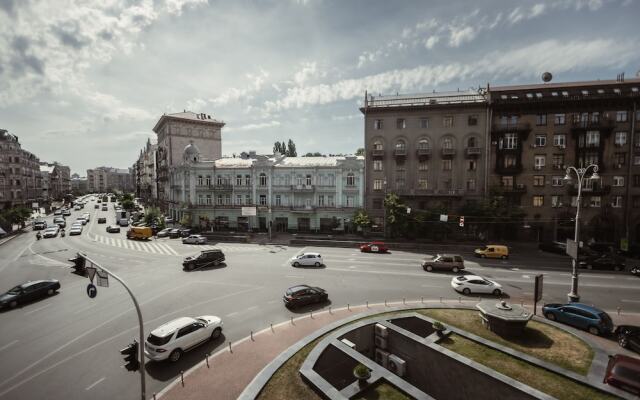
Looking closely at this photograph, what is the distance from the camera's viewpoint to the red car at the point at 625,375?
11297mm

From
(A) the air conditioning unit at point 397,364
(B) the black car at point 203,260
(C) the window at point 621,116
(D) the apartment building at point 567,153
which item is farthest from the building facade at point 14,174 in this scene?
(C) the window at point 621,116

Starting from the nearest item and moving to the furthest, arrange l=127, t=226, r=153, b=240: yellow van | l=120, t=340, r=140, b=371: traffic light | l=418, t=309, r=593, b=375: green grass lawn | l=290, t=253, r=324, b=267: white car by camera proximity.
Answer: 1. l=120, t=340, r=140, b=371: traffic light
2. l=418, t=309, r=593, b=375: green grass lawn
3. l=290, t=253, r=324, b=267: white car
4. l=127, t=226, r=153, b=240: yellow van

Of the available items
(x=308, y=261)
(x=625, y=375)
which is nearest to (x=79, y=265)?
(x=308, y=261)

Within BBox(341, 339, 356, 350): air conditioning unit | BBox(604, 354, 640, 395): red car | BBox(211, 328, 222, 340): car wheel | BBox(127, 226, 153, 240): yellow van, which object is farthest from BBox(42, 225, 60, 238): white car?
BBox(604, 354, 640, 395): red car

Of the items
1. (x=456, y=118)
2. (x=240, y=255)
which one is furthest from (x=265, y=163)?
(x=456, y=118)

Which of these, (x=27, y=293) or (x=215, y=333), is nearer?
(x=215, y=333)

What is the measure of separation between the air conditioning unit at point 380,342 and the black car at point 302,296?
550cm

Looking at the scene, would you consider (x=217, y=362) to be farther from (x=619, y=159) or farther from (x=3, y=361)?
(x=619, y=159)

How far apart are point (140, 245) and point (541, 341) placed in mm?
48183

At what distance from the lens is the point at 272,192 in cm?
5344

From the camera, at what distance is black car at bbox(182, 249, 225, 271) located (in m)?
30.0

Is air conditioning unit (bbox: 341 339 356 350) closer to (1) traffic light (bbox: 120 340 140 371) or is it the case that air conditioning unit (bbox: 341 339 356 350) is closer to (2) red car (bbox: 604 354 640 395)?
(1) traffic light (bbox: 120 340 140 371)

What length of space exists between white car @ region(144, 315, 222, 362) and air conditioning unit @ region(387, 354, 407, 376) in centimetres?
987

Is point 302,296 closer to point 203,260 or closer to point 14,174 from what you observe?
point 203,260
